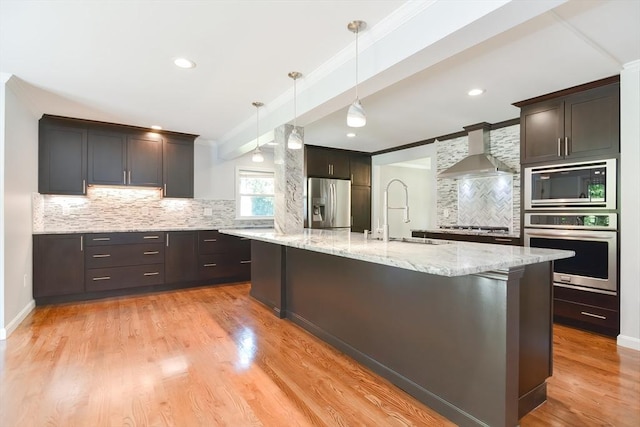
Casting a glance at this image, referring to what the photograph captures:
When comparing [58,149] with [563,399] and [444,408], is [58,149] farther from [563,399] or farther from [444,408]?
[563,399]

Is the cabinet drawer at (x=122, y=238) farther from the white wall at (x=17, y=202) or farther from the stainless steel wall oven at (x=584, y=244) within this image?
the stainless steel wall oven at (x=584, y=244)

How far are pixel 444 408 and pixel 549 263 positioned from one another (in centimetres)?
104

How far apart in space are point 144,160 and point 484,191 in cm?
496

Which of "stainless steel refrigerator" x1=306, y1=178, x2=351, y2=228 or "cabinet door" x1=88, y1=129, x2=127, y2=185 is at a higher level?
"cabinet door" x1=88, y1=129, x2=127, y2=185

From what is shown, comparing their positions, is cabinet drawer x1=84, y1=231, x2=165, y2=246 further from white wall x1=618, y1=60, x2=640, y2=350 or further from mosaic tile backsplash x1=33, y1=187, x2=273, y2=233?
white wall x1=618, y1=60, x2=640, y2=350

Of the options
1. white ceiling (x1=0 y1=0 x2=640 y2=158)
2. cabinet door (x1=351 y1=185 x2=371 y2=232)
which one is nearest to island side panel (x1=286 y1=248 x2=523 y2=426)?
white ceiling (x1=0 y1=0 x2=640 y2=158)

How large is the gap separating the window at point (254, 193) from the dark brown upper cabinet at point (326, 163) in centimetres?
80

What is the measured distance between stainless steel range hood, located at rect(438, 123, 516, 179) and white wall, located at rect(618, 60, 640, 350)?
56.1 inches

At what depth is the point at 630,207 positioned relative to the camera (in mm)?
2725

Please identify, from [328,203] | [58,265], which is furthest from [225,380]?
[328,203]

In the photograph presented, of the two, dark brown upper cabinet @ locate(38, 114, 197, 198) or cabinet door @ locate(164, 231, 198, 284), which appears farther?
cabinet door @ locate(164, 231, 198, 284)

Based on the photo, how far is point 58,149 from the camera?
4.14 metres

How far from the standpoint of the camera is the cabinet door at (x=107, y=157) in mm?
4359

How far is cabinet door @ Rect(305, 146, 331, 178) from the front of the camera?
581 cm
